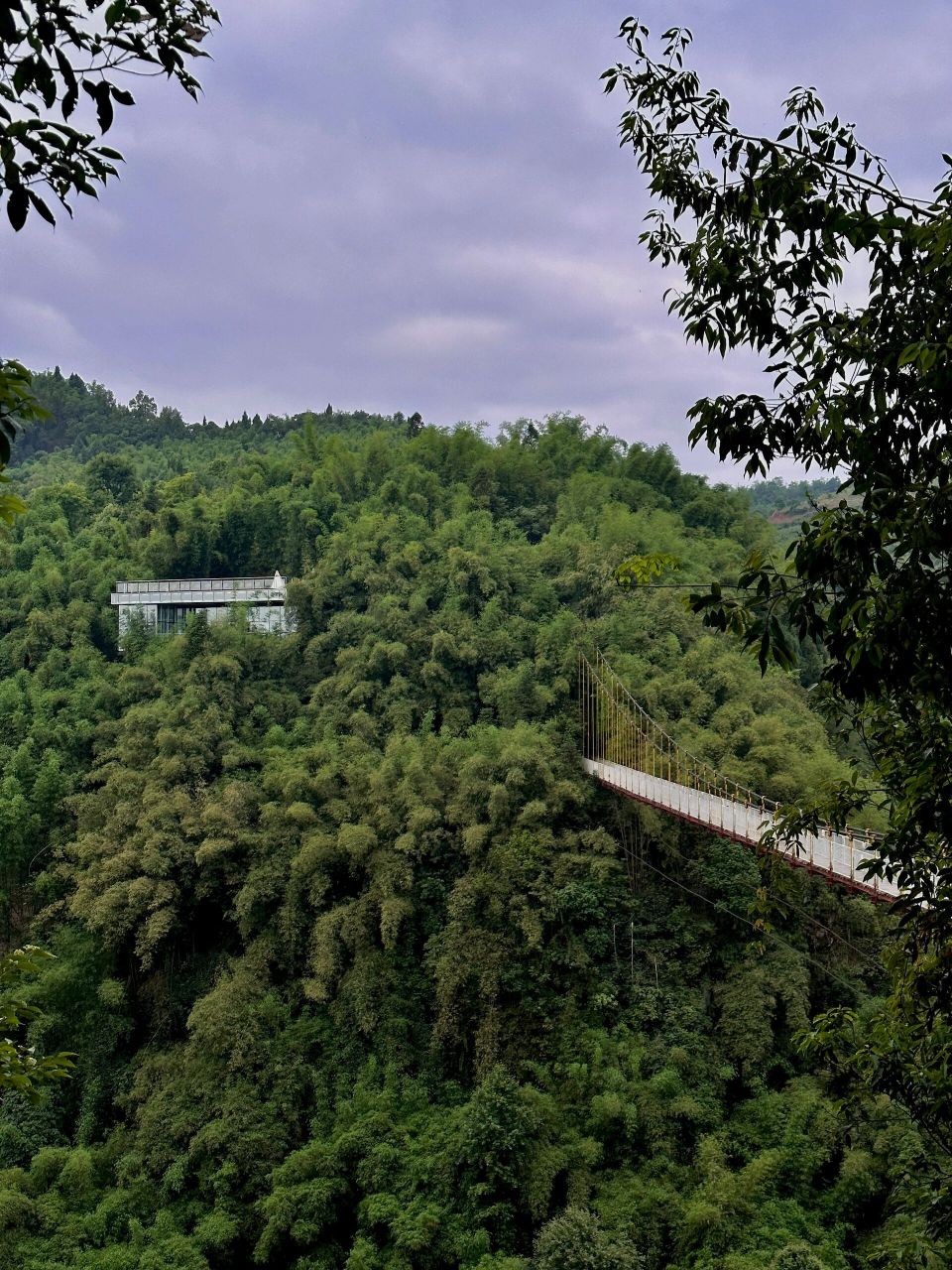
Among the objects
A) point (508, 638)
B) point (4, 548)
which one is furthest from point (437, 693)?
point (4, 548)

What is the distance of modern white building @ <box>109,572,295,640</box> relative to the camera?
16312 mm

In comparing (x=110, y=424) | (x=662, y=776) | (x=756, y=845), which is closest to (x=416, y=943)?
(x=662, y=776)

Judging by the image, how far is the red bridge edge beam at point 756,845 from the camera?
5.84m


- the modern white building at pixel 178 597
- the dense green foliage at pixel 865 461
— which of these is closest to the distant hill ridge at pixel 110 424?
the modern white building at pixel 178 597

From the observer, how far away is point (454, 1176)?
26.3ft

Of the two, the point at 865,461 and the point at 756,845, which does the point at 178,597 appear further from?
the point at 865,461

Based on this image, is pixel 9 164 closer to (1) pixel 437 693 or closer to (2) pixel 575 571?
(1) pixel 437 693

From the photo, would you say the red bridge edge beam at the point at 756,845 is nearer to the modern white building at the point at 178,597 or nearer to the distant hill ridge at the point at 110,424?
the modern white building at the point at 178,597

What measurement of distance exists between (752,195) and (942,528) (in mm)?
1056

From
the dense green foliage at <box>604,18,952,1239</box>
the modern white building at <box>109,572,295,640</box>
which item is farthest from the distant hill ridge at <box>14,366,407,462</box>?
the dense green foliage at <box>604,18,952,1239</box>

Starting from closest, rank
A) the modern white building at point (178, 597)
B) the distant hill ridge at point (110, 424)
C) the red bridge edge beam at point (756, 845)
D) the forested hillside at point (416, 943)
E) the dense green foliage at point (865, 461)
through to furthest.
Result: the dense green foliage at point (865, 461), the red bridge edge beam at point (756, 845), the forested hillside at point (416, 943), the modern white building at point (178, 597), the distant hill ridge at point (110, 424)

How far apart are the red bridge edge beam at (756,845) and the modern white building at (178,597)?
7810mm

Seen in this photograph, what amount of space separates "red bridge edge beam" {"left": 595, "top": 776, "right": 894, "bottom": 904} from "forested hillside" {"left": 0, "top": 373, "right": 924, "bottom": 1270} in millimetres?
483

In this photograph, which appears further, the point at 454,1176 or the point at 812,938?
the point at 812,938
